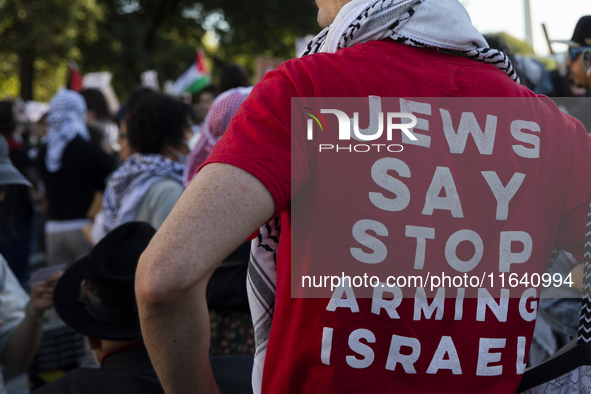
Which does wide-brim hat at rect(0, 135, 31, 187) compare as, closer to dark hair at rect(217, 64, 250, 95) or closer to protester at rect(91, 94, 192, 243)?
protester at rect(91, 94, 192, 243)

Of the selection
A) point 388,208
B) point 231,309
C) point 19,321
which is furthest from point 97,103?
point 388,208

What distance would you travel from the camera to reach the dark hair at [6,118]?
6028 millimetres

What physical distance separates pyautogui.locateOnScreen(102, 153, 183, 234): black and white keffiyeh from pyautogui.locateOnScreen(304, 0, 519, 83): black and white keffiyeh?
2197mm

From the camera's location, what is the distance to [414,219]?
114 centimetres

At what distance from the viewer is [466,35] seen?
1219mm

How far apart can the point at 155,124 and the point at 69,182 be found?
6.33ft

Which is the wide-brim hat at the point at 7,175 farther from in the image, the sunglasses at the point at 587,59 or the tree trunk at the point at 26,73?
the tree trunk at the point at 26,73

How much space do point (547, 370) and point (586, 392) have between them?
0.09 metres

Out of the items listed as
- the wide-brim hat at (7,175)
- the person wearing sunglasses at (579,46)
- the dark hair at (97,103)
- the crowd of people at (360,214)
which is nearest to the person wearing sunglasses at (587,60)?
the person wearing sunglasses at (579,46)

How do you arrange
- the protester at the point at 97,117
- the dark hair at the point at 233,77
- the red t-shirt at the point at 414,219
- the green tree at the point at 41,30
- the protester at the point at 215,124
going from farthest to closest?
1. the green tree at the point at 41,30
2. the protester at the point at 97,117
3. the dark hair at the point at 233,77
4. the protester at the point at 215,124
5. the red t-shirt at the point at 414,219

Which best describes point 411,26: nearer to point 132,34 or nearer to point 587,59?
point 587,59

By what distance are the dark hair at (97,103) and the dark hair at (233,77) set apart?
9.25 ft

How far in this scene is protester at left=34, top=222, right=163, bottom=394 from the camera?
1919 millimetres

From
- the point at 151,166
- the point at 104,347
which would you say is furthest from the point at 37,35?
the point at 104,347
